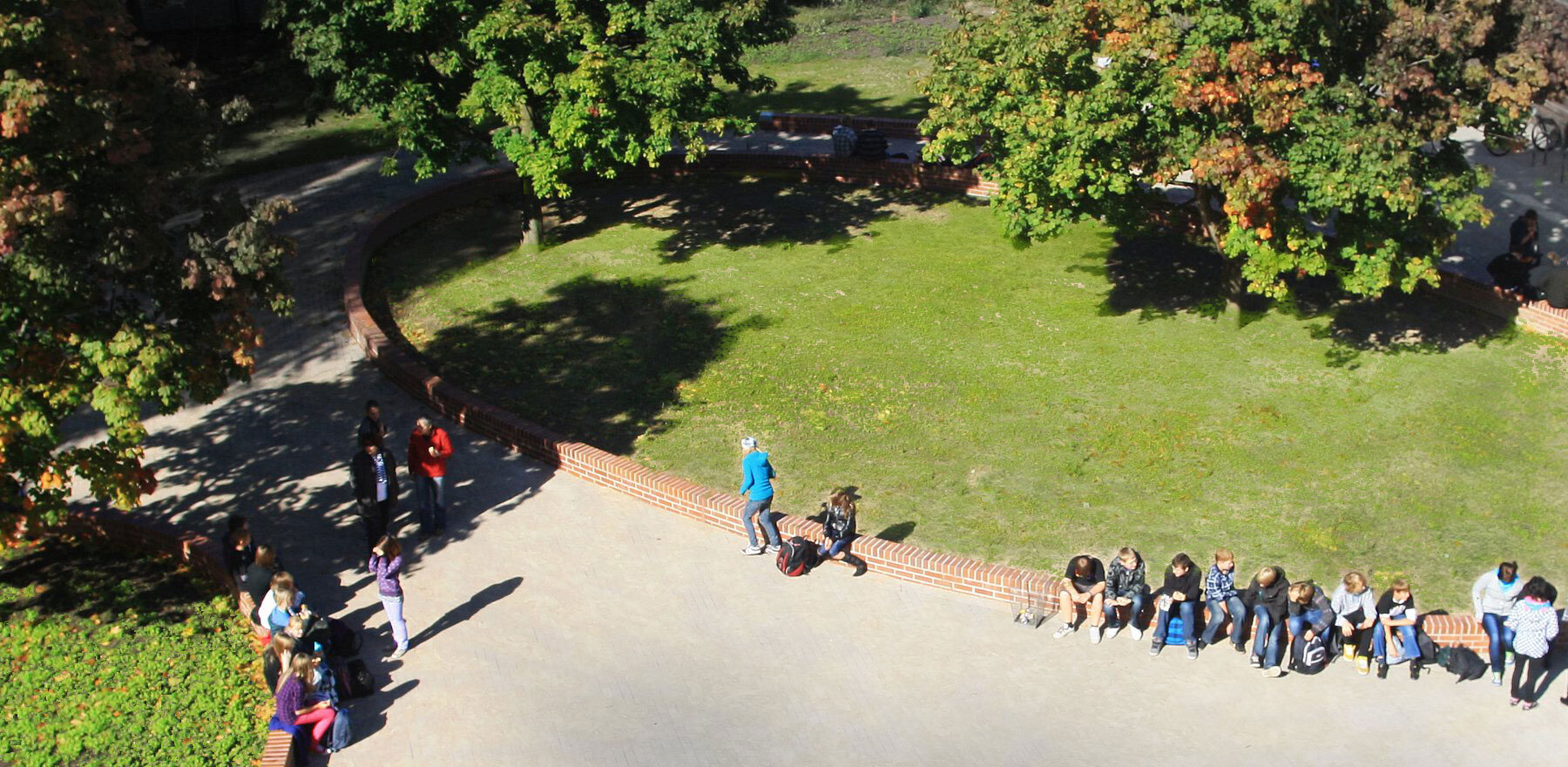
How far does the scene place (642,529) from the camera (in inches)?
552

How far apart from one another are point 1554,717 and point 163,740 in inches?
460

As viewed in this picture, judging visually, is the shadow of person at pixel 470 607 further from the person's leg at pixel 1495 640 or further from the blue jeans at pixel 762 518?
the person's leg at pixel 1495 640

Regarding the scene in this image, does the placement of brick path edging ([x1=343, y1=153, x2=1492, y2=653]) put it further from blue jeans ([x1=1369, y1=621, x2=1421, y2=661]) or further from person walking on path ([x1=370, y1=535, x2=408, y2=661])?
person walking on path ([x1=370, y1=535, x2=408, y2=661])

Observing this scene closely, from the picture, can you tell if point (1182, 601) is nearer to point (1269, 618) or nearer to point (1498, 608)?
point (1269, 618)

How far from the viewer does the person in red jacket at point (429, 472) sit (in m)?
13.6

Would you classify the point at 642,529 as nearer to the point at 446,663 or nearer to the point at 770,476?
the point at 770,476

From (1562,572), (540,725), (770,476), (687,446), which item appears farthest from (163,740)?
(1562,572)

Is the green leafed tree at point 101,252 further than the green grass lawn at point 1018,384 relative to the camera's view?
No

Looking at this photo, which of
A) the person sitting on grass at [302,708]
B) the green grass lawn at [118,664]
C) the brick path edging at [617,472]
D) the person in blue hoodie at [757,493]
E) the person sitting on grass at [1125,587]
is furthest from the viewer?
the person in blue hoodie at [757,493]

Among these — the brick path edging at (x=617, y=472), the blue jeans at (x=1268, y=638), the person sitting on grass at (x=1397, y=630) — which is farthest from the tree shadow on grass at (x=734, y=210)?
the person sitting on grass at (x=1397, y=630)

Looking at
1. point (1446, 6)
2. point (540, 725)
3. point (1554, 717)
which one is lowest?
point (1554, 717)

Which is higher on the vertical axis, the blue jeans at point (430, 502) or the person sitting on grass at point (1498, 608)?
the blue jeans at point (430, 502)

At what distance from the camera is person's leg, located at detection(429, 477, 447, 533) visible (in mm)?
13836

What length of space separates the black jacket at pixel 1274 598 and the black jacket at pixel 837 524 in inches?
148
